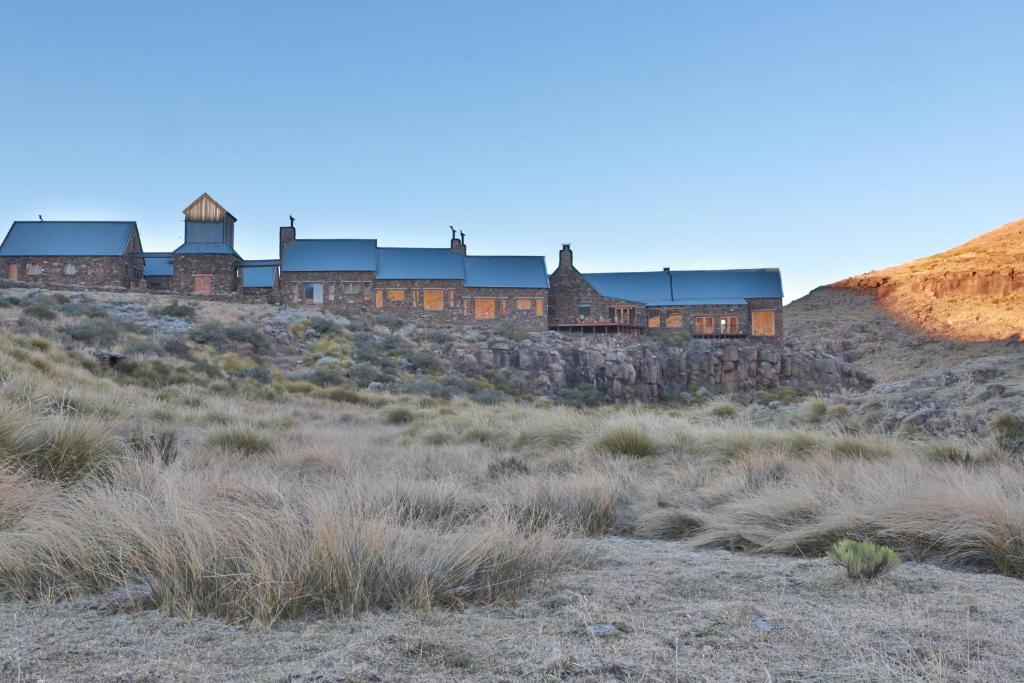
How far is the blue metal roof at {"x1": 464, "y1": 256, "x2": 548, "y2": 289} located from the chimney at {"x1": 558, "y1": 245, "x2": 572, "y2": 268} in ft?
3.87

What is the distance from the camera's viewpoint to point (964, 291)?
6156 cm

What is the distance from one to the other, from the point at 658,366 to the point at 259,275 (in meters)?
24.2

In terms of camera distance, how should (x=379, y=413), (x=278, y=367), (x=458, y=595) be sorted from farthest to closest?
(x=278, y=367), (x=379, y=413), (x=458, y=595)

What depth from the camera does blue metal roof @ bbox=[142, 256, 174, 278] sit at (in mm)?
44812

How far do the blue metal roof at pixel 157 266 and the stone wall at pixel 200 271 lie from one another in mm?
1744

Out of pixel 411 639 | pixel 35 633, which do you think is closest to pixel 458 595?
pixel 411 639

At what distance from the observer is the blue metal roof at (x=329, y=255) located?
43594 millimetres

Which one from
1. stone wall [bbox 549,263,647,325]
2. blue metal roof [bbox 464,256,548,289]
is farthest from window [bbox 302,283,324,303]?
stone wall [bbox 549,263,647,325]

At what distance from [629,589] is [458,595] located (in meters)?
Result: 0.80

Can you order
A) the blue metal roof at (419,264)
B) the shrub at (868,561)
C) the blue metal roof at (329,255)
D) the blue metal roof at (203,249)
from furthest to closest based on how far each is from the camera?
1. the blue metal roof at (419,264)
2. the blue metal roof at (329,255)
3. the blue metal roof at (203,249)
4. the shrub at (868,561)

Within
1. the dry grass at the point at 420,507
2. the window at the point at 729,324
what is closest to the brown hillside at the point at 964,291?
the window at the point at 729,324

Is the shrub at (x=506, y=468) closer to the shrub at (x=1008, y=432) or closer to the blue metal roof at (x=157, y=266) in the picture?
the shrub at (x=1008, y=432)

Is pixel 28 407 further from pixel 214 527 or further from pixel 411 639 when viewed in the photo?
pixel 411 639

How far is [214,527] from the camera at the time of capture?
360 cm
